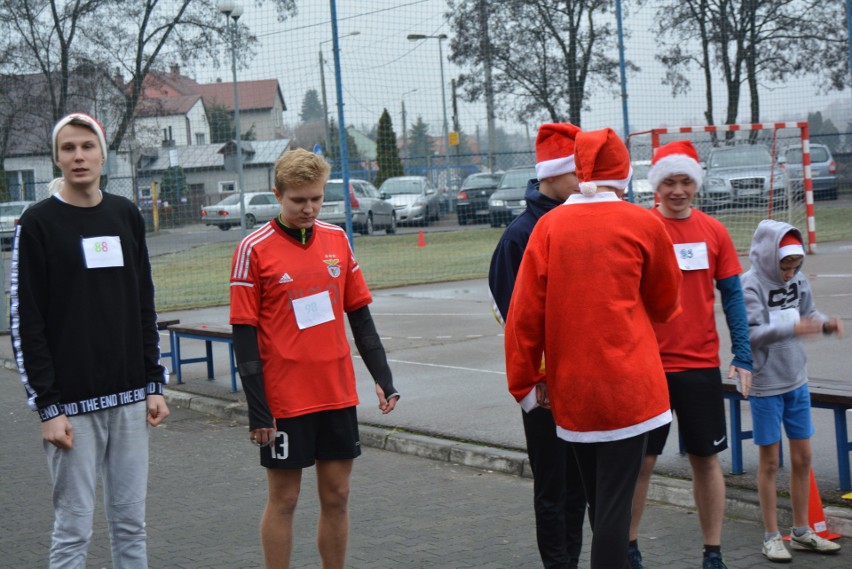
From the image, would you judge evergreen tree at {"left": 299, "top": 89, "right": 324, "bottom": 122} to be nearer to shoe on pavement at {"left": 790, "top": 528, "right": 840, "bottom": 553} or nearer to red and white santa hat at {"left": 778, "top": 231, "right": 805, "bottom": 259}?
red and white santa hat at {"left": 778, "top": 231, "right": 805, "bottom": 259}

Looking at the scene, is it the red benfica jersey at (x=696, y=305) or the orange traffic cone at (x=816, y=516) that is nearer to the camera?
the red benfica jersey at (x=696, y=305)

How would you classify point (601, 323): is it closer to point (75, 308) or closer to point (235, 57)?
point (75, 308)

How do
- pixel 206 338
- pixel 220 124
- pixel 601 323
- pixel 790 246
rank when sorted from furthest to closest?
1. pixel 220 124
2. pixel 206 338
3. pixel 790 246
4. pixel 601 323

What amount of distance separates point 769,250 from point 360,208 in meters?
14.6

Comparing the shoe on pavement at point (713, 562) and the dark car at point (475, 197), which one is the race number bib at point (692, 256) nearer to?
the shoe on pavement at point (713, 562)

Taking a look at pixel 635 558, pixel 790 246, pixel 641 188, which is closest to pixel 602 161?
pixel 790 246

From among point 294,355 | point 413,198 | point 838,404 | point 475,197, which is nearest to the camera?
point 294,355

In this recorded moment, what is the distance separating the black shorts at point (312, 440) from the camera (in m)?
4.34

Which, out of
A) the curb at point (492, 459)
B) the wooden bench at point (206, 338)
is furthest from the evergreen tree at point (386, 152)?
the curb at point (492, 459)

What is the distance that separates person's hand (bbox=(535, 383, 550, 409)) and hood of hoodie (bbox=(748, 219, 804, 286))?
1.69m

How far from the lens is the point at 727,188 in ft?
64.5

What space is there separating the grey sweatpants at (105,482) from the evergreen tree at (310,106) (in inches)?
Result: 453

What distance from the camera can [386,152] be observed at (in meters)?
18.8

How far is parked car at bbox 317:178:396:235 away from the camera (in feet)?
57.2
